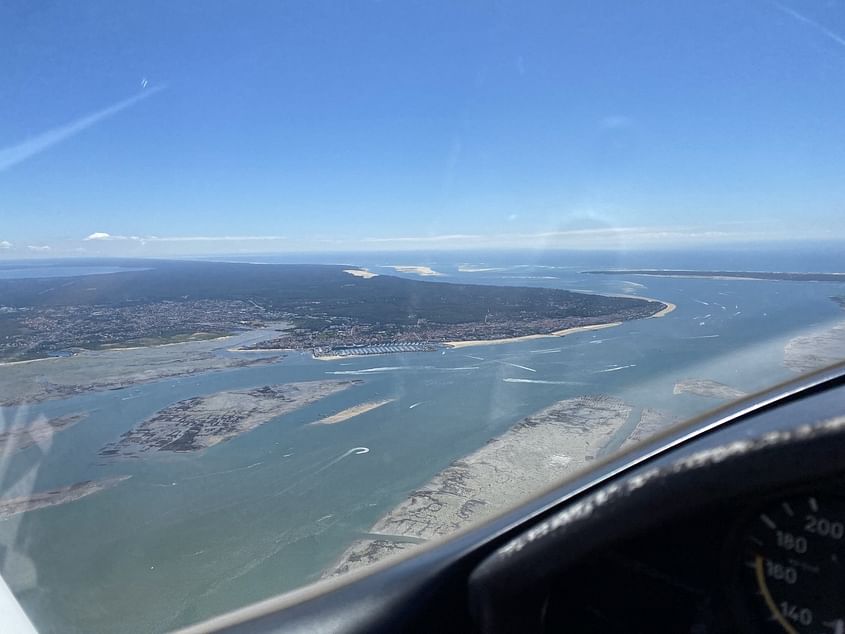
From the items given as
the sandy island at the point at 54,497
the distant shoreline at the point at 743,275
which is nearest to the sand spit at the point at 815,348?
the distant shoreline at the point at 743,275

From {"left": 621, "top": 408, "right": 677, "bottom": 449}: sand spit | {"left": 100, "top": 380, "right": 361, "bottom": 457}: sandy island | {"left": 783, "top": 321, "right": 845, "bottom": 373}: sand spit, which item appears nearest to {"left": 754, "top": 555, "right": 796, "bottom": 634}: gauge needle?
{"left": 621, "top": 408, "right": 677, "bottom": 449}: sand spit

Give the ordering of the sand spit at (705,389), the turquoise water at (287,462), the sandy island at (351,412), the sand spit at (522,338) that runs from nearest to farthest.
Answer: the turquoise water at (287,462)
the sand spit at (705,389)
the sandy island at (351,412)
the sand spit at (522,338)

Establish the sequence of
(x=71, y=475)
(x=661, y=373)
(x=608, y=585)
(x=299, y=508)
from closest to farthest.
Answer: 1. (x=608, y=585)
2. (x=299, y=508)
3. (x=71, y=475)
4. (x=661, y=373)

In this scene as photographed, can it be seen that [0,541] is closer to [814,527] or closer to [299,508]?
[299,508]

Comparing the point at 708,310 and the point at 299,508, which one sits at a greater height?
the point at 708,310

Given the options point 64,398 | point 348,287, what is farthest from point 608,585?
point 348,287

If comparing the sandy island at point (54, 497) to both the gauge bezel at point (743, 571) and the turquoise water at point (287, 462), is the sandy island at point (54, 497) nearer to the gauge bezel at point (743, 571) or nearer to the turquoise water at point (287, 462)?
the turquoise water at point (287, 462)
